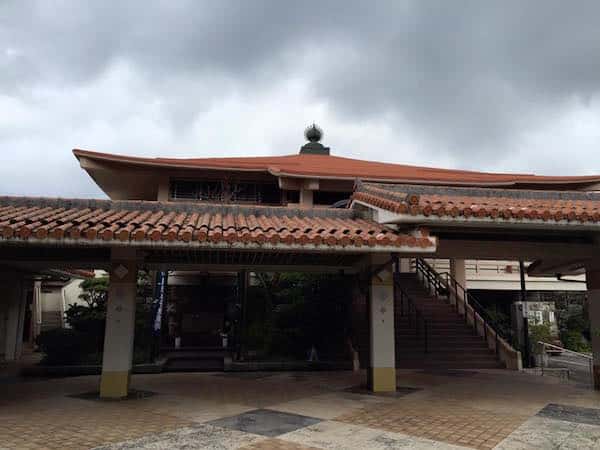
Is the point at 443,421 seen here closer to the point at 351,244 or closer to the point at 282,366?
the point at 351,244

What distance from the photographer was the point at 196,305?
1736 centimetres

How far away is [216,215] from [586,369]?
11632mm

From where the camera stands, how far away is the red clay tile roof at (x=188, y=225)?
655 centimetres

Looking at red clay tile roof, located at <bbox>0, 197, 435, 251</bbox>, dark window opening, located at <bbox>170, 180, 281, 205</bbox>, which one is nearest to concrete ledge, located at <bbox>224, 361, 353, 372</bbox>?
red clay tile roof, located at <bbox>0, 197, 435, 251</bbox>

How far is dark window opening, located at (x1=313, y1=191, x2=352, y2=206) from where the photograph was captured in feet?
55.9

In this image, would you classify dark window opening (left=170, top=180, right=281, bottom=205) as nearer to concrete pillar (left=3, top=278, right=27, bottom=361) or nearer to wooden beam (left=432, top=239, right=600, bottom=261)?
concrete pillar (left=3, top=278, right=27, bottom=361)

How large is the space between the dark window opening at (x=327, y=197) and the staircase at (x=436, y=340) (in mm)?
3963

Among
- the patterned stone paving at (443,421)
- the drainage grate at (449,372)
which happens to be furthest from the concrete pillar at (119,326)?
the drainage grate at (449,372)

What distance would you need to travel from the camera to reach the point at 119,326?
27.3 feet

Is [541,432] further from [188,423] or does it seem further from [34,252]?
[34,252]

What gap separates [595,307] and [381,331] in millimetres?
4497

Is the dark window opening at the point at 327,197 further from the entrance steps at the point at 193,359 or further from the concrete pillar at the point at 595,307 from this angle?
the concrete pillar at the point at 595,307

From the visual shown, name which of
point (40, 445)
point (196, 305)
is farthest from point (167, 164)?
point (40, 445)

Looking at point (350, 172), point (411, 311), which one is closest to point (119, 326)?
point (411, 311)
